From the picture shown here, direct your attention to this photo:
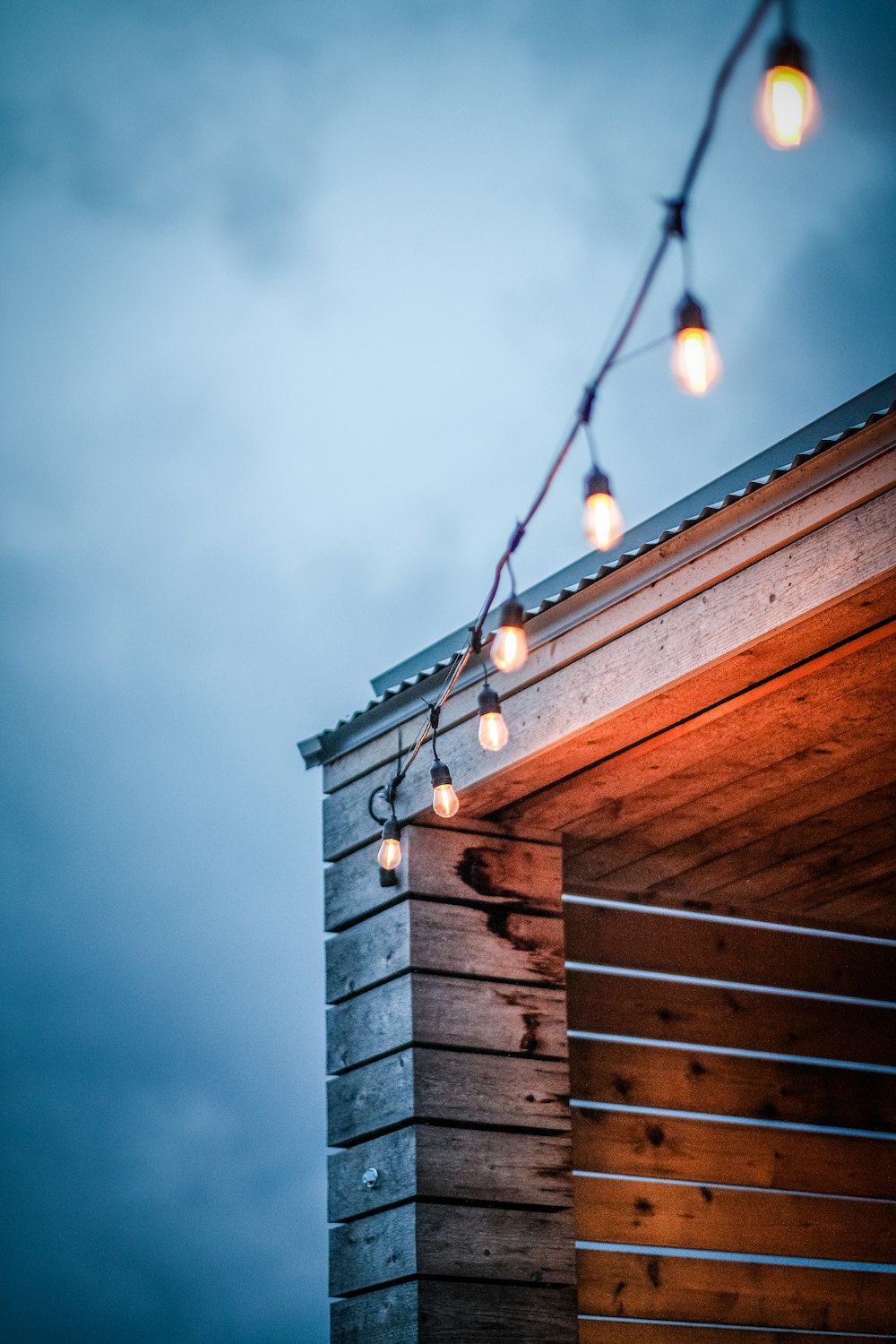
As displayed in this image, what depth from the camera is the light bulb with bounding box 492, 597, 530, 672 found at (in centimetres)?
371

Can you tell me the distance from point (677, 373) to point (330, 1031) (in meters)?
3.32

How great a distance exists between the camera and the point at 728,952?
20.0 feet

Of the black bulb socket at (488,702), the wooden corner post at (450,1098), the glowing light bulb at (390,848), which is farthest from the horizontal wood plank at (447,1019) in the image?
the black bulb socket at (488,702)

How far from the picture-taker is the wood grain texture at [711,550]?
4.08 m

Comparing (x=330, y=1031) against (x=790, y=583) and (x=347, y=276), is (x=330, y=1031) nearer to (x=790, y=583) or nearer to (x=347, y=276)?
(x=790, y=583)

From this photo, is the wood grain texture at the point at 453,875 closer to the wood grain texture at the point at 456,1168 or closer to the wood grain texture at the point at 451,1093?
the wood grain texture at the point at 451,1093

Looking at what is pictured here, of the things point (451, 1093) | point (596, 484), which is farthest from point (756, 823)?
point (596, 484)

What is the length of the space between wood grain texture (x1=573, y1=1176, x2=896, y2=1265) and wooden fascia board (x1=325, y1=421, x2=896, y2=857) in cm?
150

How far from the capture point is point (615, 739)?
192 inches

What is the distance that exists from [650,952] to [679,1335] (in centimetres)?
136

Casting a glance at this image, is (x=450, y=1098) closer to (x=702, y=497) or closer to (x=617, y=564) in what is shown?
(x=617, y=564)

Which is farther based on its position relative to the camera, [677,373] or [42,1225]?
[42,1225]

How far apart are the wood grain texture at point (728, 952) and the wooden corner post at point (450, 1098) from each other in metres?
0.34

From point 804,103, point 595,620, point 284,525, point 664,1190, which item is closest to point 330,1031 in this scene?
point 664,1190
